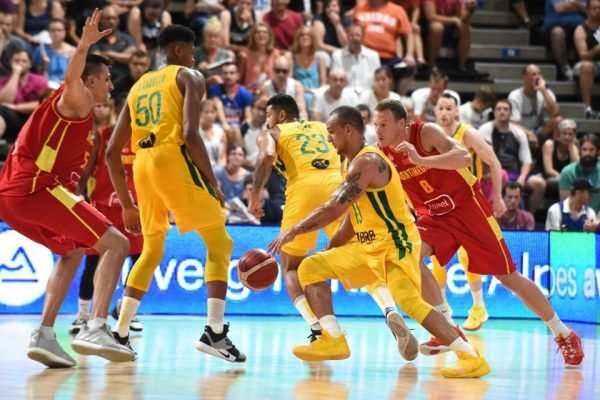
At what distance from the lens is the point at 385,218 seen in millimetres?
7738

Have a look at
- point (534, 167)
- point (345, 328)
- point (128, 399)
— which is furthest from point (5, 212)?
point (534, 167)

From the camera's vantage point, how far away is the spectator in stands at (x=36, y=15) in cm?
1520

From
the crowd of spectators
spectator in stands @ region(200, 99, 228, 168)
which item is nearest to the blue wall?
the crowd of spectators

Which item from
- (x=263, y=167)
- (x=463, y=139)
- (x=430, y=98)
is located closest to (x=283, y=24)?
(x=430, y=98)

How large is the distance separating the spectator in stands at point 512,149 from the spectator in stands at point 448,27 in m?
2.59

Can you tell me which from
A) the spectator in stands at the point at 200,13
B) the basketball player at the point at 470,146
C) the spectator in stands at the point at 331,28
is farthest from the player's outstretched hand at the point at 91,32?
the spectator in stands at the point at 331,28

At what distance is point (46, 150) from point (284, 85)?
24.1 feet

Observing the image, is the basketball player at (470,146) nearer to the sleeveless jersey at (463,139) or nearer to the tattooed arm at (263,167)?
the sleeveless jersey at (463,139)

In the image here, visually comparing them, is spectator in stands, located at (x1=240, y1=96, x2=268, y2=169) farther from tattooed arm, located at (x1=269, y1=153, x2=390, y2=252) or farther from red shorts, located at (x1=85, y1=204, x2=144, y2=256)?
tattooed arm, located at (x1=269, y1=153, x2=390, y2=252)

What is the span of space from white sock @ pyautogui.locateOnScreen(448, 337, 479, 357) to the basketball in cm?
138

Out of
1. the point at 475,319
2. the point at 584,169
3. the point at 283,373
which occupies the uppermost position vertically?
the point at 584,169

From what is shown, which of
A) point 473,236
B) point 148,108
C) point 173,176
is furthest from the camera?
point 473,236

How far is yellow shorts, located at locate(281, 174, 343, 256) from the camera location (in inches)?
367

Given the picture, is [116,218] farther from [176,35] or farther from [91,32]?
[91,32]
